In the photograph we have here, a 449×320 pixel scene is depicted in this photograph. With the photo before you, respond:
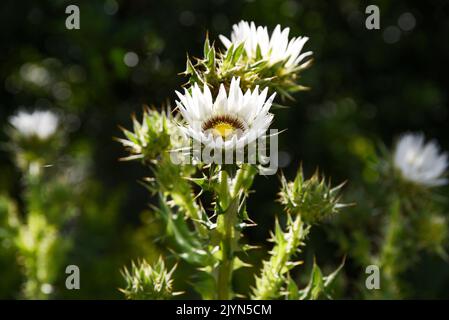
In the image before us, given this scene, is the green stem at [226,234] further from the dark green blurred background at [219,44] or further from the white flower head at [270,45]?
the dark green blurred background at [219,44]

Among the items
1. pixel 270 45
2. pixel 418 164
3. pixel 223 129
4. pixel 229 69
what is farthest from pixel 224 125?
pixel 418 164

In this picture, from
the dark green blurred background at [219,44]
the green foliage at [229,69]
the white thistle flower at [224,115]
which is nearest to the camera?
the white thistle flower at [224,115]

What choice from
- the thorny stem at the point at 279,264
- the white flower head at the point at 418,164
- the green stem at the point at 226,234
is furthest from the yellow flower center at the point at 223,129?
the white flower head at the point at 418,164

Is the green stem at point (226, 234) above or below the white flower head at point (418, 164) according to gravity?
below

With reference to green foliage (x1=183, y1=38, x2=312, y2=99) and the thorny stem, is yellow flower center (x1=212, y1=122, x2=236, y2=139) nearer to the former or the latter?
green foliage (x1=183, y1=38, x2=312, y2=99)

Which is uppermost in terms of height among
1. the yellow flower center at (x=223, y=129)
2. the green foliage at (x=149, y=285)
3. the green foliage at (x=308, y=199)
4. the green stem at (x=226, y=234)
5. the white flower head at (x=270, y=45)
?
the white flower head at (x=270, y=45)
